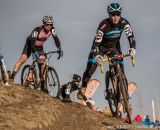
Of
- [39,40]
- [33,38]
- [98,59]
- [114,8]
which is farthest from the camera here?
[39,40]

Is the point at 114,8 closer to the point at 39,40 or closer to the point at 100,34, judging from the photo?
the point at 100,34

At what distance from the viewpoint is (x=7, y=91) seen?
48.3 ft

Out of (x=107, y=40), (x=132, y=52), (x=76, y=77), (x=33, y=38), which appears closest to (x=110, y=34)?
(x=107, y=40)

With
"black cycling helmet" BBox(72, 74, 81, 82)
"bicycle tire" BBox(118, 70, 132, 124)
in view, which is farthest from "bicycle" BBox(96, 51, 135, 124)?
"black cycling helmet" BBox(72, 74, 81, 82)

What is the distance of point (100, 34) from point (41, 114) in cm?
322

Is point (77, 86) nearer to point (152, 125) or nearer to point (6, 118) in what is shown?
point (152, 125)

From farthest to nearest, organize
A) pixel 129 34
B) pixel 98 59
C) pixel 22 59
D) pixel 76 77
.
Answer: pixel 22 59 < pixel 76 77 < pixel 129 34 < pixel 98 59

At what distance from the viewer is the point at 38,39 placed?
17641 millimetres

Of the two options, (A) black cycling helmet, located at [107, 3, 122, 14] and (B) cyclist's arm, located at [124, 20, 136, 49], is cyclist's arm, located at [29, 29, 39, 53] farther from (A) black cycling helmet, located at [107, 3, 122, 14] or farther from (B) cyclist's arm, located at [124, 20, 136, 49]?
(B) cyclist's arm, located at [124, 20, 136, 49]

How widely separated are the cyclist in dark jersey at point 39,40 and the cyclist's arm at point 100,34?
3.35 m

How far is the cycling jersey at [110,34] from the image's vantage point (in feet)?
46.3

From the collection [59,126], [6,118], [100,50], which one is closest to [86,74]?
[100,50]

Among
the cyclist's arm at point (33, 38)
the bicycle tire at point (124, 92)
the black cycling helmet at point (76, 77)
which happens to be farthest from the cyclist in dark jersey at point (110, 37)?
the cyclist's arm at point (33, 38)

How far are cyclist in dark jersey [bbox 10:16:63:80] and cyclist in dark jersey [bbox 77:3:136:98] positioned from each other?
2.98m
